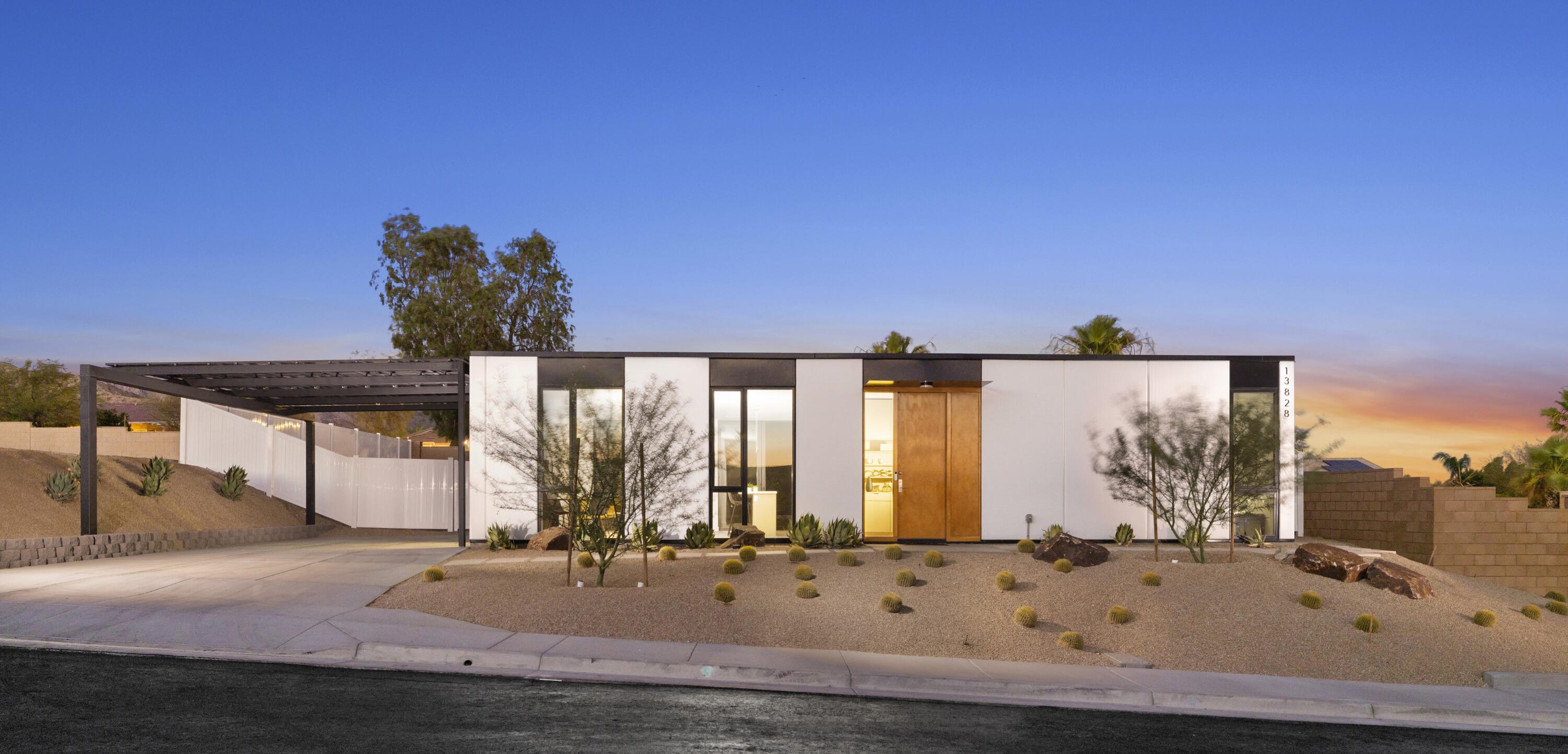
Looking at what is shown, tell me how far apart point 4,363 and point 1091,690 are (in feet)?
139

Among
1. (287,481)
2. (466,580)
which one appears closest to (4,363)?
(287,481)

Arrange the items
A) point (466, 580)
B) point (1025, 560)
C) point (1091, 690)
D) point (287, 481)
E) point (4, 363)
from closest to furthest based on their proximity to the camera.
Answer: point (1091, 690) < point (466, 580) < point (1025, 560) < point (287, 481) < point (4, 363)

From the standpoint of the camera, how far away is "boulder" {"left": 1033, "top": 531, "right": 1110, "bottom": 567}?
582 inches

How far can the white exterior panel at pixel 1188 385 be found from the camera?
62.6 ft

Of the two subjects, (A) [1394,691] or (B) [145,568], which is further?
(B) [145,568]

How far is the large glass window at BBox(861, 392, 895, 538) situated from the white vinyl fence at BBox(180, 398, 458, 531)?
37.1ft

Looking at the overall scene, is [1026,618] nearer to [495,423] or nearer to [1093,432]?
[1093,432]

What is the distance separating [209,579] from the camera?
14.2 m

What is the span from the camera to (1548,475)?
885 inches

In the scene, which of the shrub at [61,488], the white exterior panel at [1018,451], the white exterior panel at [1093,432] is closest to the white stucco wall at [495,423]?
the shrub at [61,488]

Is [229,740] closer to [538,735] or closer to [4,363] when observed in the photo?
[538,735]

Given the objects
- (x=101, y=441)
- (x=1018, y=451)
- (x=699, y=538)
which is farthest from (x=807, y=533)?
(x=101, y=441)

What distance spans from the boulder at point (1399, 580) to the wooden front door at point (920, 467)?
6799 millimetres

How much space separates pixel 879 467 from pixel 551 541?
5.69 metres
